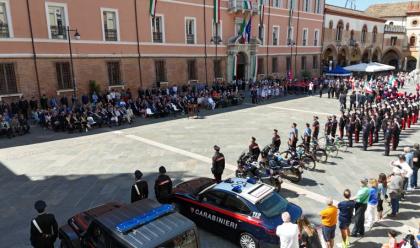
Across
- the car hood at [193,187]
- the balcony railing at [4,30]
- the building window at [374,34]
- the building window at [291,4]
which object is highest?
the building window at [291,4]

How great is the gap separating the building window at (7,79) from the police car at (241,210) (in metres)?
16.7

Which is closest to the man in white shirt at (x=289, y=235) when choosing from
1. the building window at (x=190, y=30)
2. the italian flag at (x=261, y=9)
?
the building window at (x=190, y=30)

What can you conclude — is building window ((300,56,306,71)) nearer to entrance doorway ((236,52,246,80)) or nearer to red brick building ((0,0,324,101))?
red brick building ((0,0,324,101))

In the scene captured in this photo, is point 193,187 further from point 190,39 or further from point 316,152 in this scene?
point 190,39

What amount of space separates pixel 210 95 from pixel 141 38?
7.18 metres

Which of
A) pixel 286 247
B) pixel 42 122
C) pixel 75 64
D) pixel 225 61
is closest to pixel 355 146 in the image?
pixel 286 247

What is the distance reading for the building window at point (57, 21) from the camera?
20766 mm

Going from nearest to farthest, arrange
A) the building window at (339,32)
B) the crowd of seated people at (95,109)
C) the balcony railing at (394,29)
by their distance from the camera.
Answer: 1. the crowd of seated people at (95,109)
2. the building window at (339,32)
3. the balcony railing at (394,29)

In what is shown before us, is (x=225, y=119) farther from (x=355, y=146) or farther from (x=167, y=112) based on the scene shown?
(x=355, y=146)

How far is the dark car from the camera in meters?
5.11

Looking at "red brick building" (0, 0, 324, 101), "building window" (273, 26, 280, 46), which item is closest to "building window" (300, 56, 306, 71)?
"red brick building" (0, 0, 324, 101)

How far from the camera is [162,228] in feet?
17.4

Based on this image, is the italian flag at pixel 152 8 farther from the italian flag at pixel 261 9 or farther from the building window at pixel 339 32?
the building window at pixel 339 32

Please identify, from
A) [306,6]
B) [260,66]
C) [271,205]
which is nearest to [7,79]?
[271,205]
